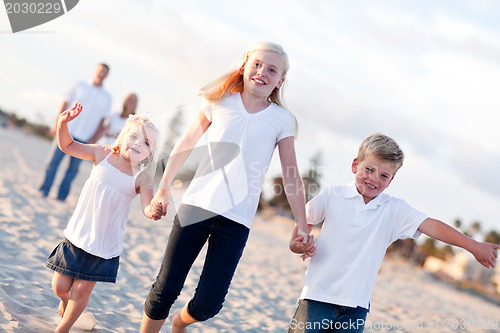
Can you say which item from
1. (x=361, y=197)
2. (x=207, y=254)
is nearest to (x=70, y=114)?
(x=207, y=254)

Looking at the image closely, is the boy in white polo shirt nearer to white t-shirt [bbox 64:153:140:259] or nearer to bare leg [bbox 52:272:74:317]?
white t-shirt [bbox 64:153:140:259]

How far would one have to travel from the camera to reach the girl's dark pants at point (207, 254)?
2.86 meters

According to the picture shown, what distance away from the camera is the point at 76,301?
118 inches

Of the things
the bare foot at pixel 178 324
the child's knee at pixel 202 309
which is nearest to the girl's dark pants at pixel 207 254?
the child's knee at pixel 202 309

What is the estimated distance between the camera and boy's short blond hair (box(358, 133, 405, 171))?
2.90 meters

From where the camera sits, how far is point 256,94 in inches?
118

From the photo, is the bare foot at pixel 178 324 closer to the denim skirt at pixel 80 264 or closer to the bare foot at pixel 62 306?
the denim skirt at pixel 80 264

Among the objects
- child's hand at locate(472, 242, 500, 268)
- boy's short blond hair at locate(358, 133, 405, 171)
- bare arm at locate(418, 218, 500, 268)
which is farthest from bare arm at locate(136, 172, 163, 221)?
child's hand at locate(472, 242, 500, 268)

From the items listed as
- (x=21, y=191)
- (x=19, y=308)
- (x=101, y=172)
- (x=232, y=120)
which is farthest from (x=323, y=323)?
(x=21, y=191)

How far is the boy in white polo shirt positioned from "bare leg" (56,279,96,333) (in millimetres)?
1157

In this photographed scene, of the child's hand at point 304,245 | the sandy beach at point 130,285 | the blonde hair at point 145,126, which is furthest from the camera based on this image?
the sandy beach at point 130,285

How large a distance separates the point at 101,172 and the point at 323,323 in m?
1.50

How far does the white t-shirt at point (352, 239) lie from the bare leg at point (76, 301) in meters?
1.21

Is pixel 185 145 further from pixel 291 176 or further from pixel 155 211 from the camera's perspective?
pixel 291 176
